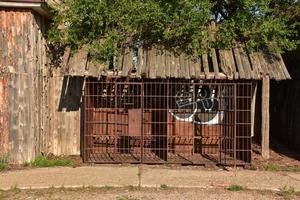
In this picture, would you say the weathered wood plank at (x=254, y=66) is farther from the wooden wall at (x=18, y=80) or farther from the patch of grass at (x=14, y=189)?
the patch of grass at (x=14, y=189)

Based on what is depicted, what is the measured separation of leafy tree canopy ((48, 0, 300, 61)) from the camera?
11.9m

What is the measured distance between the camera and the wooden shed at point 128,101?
11469mm

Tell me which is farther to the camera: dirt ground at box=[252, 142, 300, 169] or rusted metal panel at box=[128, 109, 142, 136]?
dirt ground at box=[252, 142, 300, 169]

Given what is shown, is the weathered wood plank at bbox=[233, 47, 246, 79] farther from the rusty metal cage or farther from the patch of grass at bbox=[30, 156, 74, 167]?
the patch of grass at bbox=[30, 156, 74, 167]

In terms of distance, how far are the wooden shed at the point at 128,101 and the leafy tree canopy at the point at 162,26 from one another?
28 centimetres

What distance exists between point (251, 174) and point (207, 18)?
150 inches

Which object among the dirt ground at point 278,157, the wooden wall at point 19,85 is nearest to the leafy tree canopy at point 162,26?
the wooden wall at point 19,85

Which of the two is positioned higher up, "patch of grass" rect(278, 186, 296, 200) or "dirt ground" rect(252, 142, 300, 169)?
"dirt ground" rect(252, 142, 300, 169)

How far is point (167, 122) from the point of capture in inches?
477

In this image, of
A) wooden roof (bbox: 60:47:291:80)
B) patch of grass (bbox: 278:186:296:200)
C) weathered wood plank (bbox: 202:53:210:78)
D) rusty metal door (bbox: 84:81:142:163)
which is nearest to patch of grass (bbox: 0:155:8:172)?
rusty metal door (bbox: 84:81:142:163)

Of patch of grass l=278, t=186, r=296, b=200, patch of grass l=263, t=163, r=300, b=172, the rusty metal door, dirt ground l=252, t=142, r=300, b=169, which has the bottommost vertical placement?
patch of grass l=278, t=186, r=296, b=200

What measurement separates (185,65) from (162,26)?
3.53ft

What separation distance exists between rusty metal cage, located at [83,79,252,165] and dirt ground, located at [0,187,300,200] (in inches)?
96.3

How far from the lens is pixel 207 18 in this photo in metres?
12.0
